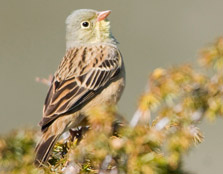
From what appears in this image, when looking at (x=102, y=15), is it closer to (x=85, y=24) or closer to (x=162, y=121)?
(x=85, y=24)

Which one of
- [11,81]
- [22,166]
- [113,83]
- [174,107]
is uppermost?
[174,107]

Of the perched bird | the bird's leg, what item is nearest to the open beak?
the perched bird

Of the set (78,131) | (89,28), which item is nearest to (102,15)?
(89,28)

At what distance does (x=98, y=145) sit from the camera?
6.40ft

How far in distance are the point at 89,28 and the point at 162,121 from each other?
10.6 feet

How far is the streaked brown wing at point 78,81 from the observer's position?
161 inches

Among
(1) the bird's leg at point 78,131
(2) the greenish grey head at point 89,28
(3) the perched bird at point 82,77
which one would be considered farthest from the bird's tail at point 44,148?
(2) the greenish grey head at point 89,28

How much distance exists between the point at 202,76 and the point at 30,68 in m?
5.55

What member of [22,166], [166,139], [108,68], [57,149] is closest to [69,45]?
[108,68]

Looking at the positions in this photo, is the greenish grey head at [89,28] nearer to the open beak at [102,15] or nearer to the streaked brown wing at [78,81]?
the open beak at [102,15]

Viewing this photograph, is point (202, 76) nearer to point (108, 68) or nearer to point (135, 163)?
point (135, 163)

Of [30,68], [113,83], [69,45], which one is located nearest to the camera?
[113,83]

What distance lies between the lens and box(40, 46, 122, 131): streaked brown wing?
408 centimetres

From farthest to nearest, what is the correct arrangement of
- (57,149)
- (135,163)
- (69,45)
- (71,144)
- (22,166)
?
(69,45), (57,149), (71,144), (22,166), (135,163)
